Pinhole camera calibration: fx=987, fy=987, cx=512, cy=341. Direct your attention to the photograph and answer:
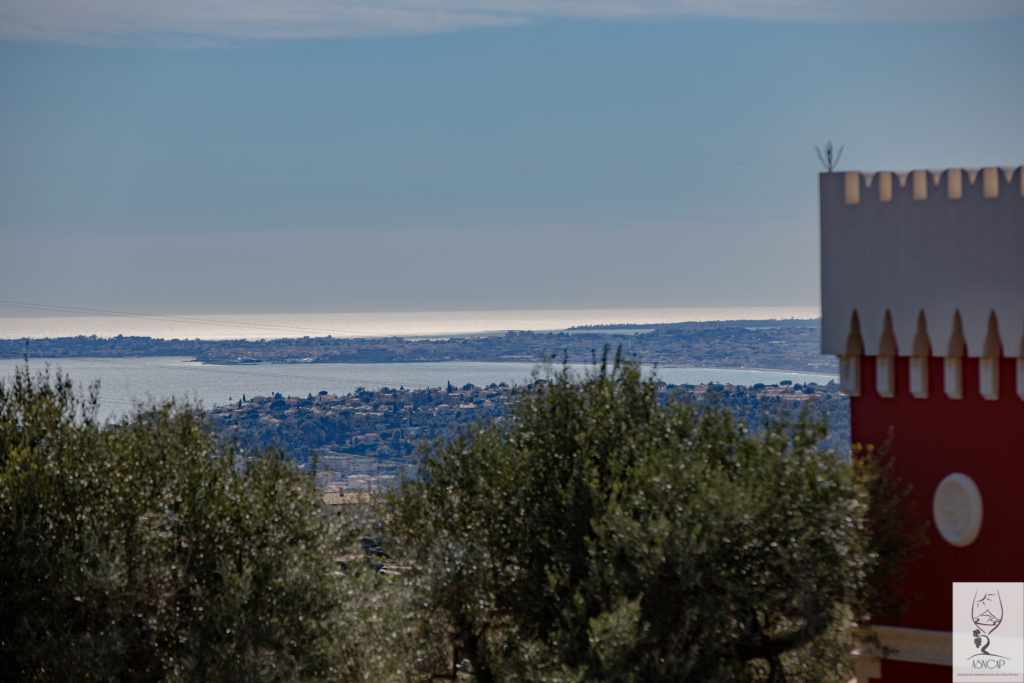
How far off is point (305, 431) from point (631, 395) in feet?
122

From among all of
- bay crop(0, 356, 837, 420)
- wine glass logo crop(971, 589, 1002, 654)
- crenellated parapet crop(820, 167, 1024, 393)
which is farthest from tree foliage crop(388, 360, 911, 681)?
bay crop(0, 356, 837, 420)

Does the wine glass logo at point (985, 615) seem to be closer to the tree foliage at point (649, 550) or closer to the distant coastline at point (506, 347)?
the tree foliage at point (649, 550)

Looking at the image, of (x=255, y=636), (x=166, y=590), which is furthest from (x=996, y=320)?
(x=166, y=590)

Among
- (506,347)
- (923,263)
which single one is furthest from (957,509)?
(506,347)

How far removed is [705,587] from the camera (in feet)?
40.4

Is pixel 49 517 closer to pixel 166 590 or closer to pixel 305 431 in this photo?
pixel 166 590

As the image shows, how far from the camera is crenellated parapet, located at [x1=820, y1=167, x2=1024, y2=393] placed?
37.7ft

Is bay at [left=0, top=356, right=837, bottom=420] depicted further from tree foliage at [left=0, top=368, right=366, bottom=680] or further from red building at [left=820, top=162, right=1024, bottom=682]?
red building at [left=820, top=162, right=1024, bottom=682]

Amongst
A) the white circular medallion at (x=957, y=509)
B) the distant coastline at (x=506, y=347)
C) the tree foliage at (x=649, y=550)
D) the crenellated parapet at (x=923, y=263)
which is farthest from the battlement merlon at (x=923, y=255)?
the distant coastline at (x=506, y=347)

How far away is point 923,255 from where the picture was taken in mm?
12125

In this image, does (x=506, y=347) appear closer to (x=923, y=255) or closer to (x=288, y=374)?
(x=288, y=374)

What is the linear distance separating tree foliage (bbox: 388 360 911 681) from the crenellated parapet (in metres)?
1.67

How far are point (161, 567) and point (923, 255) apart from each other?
10.8 meters

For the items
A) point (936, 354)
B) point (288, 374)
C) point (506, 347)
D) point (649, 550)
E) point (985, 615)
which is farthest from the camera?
point (288, 374)
